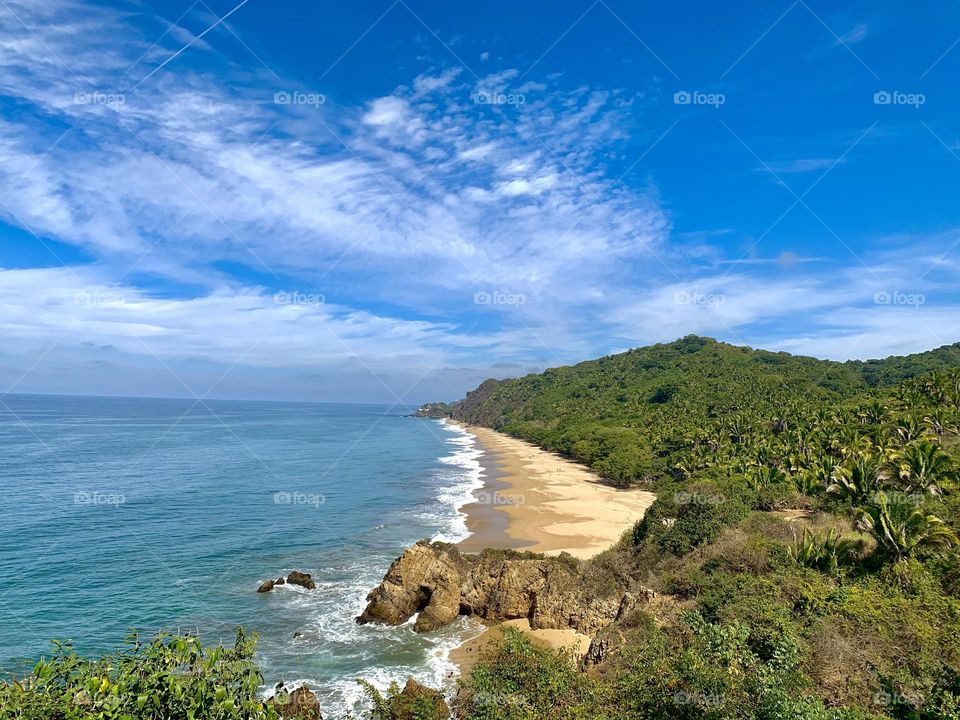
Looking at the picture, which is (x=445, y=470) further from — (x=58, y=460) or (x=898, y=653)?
(x=898, y=653)

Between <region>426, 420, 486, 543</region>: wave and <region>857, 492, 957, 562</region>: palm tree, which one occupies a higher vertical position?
<region>857, 492, 957, 562</region>: palm tree

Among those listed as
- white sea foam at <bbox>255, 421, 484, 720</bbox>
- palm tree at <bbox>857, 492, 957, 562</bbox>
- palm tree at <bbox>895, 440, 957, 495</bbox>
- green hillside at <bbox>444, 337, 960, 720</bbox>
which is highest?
palm tree at <bbox>895, 440, 957, 495</bbox>

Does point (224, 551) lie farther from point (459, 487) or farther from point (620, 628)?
point (459, 487)

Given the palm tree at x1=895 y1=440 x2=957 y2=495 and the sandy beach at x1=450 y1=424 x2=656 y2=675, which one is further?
the palm tree at x1=895 y1=440 x2=957 y2=495

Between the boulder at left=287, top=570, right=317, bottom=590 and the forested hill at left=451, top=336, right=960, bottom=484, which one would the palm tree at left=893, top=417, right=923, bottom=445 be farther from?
the boulder at left=287, top=570, right=317, bottom=590

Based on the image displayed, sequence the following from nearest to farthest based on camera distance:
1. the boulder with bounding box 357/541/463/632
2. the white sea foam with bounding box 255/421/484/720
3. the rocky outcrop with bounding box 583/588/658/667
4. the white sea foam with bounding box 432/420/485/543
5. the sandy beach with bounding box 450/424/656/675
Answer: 1. the rocky outcrop with bounding box 583/588/658/667
2. the white sea foam with bounding box 255/421/484/720
3. the sandy beach with bounding box 450/424/656/675
4. the boulder with bounding box 357/541/463/632
5. the white sea foam with bounding box 432/420/485/543

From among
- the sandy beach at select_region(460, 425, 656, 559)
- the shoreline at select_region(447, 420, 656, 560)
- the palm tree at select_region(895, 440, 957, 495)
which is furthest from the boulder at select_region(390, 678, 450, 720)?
the palm tree at select_region(895, 440, 957, 495)

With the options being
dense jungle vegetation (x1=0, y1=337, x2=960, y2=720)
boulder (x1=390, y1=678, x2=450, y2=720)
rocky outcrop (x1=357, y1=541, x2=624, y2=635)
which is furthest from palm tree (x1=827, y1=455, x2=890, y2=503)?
boulder (x1=390, y1=678, x2=450, y2=720)

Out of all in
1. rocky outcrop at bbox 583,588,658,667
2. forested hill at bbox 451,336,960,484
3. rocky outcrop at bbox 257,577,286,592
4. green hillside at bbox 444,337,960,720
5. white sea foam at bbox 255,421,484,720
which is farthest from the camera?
forested hill at bbox 451,336,960,484
